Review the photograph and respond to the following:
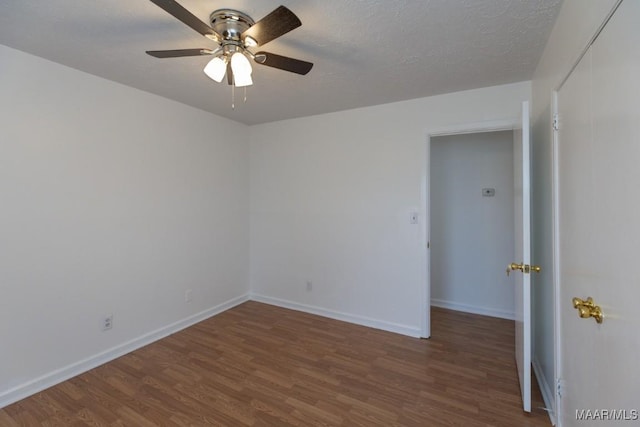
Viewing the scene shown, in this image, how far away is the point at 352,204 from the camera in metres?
3.27

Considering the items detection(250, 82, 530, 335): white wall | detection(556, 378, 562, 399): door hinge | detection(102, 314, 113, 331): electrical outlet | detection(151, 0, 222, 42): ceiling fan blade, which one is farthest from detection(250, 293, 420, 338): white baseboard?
detection(151, 0, 222, 42): ceiling fan blade

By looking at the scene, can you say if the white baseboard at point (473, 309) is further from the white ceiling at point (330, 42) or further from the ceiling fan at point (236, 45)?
the ceiling fan at point (236, 45)

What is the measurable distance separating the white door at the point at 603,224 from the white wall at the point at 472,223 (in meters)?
2.03

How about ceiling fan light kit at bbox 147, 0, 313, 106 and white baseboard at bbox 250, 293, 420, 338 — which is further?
white baseboard at bbox 250, 293, 420, 338

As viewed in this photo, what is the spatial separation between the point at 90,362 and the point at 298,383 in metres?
1.72

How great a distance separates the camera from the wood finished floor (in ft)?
6.01

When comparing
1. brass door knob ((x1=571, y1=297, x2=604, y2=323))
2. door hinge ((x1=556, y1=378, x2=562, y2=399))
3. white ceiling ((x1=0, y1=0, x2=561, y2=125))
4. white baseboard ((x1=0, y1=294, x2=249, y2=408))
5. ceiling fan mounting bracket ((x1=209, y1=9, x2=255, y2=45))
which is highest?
white ceiling ((x1=0, y1=0, x2=561, y2=125))

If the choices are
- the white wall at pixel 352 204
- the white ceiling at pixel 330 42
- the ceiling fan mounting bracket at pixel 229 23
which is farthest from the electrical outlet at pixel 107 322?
the ceiling fan mounting bracket at pixel 229 23

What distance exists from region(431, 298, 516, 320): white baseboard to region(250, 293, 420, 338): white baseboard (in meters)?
1.06

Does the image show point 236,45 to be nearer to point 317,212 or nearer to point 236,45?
point 236,45

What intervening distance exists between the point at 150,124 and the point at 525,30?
305 cm

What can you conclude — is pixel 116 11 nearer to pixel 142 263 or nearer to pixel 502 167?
pixel 142 263

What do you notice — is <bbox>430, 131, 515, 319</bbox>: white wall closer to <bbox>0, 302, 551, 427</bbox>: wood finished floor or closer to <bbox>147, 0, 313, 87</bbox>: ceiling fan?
<bbox>0, 302, 551, 427</bbox>: wood finished floor

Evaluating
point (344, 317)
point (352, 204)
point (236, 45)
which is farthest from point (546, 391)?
point (236, 45)
